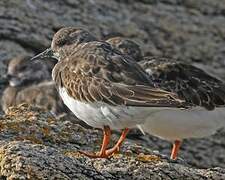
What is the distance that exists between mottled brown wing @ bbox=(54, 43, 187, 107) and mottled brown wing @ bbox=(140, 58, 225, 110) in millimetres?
2096

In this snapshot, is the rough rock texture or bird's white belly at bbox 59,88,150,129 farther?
bird's white belly at bbox 59,88,150,129

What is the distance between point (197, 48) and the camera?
529 inches

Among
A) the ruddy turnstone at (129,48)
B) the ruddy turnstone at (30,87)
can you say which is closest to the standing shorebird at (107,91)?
the ruddy turnstone at (129,48)

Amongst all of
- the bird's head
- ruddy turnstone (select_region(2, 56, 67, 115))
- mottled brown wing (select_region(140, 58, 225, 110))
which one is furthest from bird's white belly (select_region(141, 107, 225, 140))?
ruddy turnstone (select_region(2, 56, 67, 115))

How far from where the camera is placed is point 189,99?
30.0 ft

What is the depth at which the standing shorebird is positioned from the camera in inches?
261

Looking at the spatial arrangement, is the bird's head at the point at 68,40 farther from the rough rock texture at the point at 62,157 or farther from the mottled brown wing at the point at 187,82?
the mottled brown wing at the point at 187,82

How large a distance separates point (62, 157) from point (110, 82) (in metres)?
1.10

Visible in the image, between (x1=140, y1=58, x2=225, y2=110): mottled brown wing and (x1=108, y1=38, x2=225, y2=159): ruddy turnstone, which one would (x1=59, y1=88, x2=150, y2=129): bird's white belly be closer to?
(x1=108, y1=38, x2=225, y2=159): ruddy turnstone

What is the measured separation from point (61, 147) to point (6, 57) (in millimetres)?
5591

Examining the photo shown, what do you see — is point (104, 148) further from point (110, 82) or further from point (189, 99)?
point (189, 99)

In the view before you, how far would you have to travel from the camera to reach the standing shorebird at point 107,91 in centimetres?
663

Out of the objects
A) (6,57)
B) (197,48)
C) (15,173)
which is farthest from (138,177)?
(197,48)

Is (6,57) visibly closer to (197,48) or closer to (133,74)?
(197,48)
